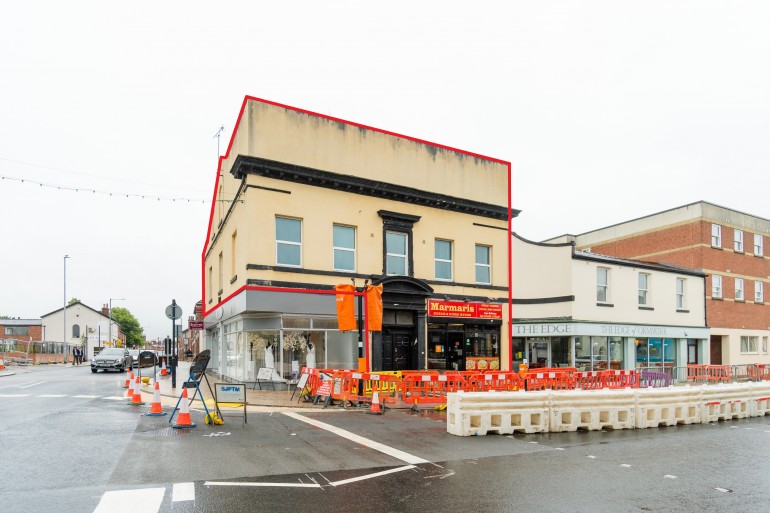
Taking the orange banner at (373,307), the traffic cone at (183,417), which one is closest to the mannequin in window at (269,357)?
the orange banner at (373,307)

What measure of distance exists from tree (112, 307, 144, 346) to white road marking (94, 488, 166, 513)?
138740 mm

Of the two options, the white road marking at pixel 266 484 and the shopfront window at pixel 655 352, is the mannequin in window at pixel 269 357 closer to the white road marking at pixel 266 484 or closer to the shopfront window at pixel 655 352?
the white road marking at pixel 266 484

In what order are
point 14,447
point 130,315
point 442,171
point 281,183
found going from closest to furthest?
point 14,447 < point 281,183 < point 442,171 < point 130,315

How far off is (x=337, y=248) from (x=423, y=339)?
5.11 metres

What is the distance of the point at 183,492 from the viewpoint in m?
7.01

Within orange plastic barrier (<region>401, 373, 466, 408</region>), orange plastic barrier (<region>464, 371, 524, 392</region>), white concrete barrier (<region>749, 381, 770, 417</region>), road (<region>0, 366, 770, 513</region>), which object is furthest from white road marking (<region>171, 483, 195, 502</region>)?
white concrete barrier (<region>749, 381, 770, 417</region>)

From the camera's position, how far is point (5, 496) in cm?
678

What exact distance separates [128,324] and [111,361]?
379ft

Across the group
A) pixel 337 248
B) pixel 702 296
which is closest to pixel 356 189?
pixel 337 248

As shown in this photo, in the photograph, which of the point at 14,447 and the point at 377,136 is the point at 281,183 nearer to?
the point at 377,136

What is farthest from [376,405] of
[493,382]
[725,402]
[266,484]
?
[725,402]

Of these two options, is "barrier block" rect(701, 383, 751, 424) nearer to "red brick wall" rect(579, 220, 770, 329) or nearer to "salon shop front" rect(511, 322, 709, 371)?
"salon shop front" rect(511, 322, 709, 371)

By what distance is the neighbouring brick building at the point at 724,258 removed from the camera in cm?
3622

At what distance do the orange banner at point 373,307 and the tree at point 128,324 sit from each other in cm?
12953
